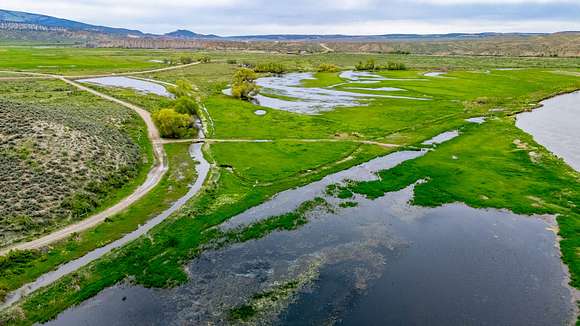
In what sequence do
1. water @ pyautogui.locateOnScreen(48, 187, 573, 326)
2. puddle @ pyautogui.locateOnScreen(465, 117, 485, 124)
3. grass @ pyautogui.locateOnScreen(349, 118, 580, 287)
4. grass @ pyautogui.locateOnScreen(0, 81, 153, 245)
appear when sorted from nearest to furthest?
1. water @ pyautogui.locateOnScreen(48, 187, 573, 326)
2. grass @ pyautogui.locateOnScreen(0, 81, 153, 245)
3. grass @ pyautogui.locateOnScreen(349, 118, 580, 287)
4. puddle @ pyautogui.locateOnScreen(465, 117, 485, 124)

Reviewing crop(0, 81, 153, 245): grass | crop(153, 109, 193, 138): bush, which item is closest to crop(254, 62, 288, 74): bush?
crop(153, 109, 193, 138): bush

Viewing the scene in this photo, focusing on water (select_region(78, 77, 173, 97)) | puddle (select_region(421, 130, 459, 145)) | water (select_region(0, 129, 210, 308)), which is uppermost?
water (select_region(78, 77, 173, 97))

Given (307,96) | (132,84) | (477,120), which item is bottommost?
(477,120)

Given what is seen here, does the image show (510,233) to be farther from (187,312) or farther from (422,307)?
(187,312)

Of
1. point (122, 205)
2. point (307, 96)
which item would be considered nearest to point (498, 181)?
point (122, 205)

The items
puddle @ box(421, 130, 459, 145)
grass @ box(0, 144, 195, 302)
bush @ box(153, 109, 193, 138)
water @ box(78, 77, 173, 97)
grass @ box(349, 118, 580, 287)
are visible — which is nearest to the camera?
grass @ box(0, 144, 195, 302)

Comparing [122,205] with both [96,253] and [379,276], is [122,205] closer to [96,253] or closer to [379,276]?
[96,253]

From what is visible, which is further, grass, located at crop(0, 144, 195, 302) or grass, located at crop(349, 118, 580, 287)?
grass, located at crop(349, 118, 580, 287)

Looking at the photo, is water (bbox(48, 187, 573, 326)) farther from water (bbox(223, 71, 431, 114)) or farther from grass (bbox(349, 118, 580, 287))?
water (bbox(223, 71, 431, 114))
